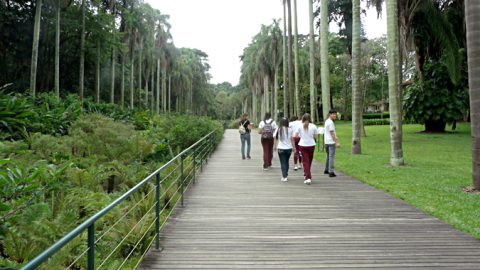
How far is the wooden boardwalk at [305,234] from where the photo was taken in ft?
Result: 15.9

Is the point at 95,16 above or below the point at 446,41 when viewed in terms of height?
above

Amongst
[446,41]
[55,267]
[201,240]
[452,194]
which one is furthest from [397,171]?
[446,41]

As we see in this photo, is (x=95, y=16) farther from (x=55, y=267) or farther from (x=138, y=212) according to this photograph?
(x=55, y=267)

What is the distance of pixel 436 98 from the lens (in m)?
29.6

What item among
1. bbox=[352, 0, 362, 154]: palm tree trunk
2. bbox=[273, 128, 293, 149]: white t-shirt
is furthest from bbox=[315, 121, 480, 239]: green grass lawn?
bbox=[273, 128, 293, 149]: white t-shirt

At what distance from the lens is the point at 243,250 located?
525cm

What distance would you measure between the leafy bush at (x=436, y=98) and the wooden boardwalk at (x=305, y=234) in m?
23.3

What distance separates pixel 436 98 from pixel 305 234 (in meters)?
27.5

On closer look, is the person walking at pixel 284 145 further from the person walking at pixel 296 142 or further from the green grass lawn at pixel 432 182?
the green grass lawn at pixel 432 182

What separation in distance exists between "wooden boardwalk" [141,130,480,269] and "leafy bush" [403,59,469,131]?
2332 centimetres

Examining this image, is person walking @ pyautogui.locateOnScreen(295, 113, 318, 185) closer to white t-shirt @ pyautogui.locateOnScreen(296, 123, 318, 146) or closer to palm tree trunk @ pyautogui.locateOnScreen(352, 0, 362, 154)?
white t-shirt @ pyautogui.locateOnScreen(296, 123, 318, 146)

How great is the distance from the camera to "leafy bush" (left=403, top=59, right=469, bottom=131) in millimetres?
29391

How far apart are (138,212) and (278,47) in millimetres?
37402

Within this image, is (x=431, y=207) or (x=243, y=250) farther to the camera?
(x=431, y=207)
